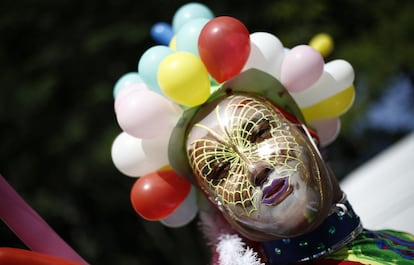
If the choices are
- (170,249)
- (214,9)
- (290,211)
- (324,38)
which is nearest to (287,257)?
(290,211)

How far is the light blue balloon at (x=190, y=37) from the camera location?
7.63ft

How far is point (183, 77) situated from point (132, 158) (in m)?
0.42

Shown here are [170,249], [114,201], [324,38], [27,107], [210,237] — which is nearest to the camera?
[210,237]

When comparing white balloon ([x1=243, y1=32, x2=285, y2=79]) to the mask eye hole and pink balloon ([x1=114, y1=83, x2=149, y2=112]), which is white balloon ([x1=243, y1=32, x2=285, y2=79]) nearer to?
the mask eye hole

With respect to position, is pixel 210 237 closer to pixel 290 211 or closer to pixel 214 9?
pixel 290 211

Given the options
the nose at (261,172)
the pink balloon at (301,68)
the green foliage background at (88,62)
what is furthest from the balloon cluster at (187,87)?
the green foliage background at (88,62)

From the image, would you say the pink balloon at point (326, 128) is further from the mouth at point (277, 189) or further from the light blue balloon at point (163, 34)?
the light blue balloon at point (163, 34)

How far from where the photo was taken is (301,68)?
2.32 m

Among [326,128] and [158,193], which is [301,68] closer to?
[326,128]

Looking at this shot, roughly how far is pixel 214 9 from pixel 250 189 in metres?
3.71

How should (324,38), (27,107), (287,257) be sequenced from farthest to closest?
1. (27,107)
2. (324,38)
3. (287,257)

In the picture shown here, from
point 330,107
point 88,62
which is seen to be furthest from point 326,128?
point 88,62

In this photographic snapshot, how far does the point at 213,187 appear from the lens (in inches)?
86.6

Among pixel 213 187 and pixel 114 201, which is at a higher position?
pixel 213 187
